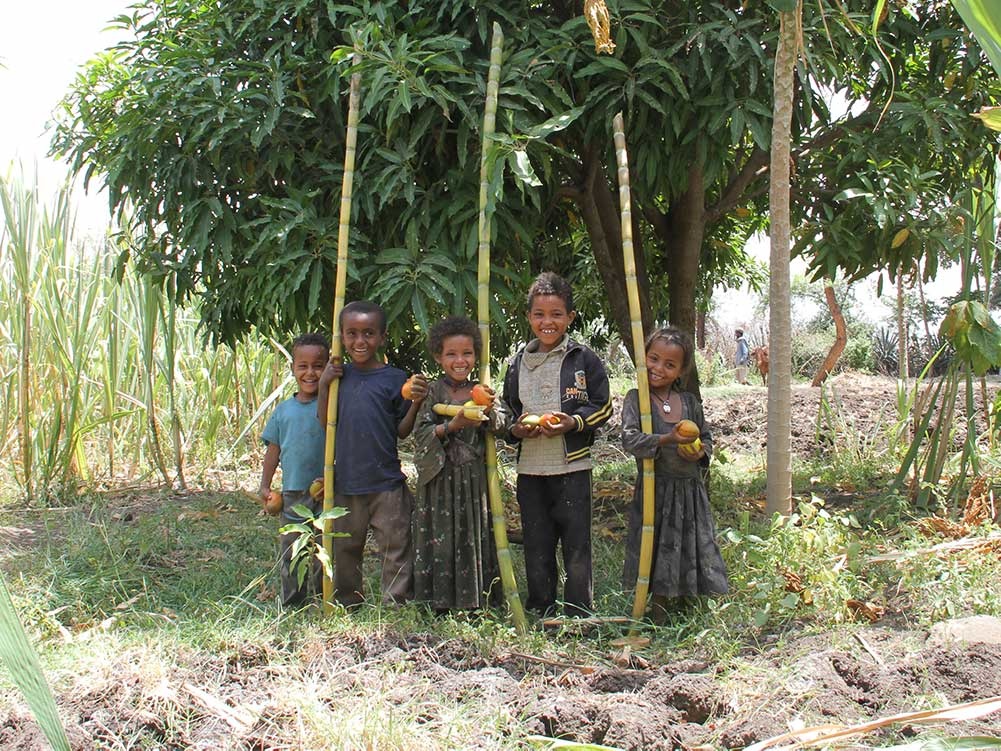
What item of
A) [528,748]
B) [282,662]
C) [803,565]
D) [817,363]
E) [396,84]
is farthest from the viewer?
[817,363]

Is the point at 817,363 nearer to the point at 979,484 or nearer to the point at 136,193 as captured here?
the point at 979,484

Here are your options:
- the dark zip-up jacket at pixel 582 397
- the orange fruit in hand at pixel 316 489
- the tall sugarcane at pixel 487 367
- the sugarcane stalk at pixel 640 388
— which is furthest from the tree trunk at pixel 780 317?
the orange fruit in hand at pixel 316 489

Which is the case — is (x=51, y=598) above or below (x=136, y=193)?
below

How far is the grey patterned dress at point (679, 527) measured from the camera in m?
3.28

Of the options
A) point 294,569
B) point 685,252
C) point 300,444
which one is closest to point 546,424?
point 300,444

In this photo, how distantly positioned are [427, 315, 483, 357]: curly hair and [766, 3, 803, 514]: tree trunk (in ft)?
3.56

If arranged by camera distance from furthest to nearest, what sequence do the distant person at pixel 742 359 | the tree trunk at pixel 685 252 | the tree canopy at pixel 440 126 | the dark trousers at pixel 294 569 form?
1. the distant person at pixel 742 359
2. the tree trunk at pixel 685 252
3. the tree canopy at pixel 440 126
4. the dark trousers at pixel 294 569

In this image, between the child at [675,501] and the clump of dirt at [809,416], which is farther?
the clump of dirt at [809,416]

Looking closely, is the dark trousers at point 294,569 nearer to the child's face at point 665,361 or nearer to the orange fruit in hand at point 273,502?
the orange fruit in hand at point 273,502

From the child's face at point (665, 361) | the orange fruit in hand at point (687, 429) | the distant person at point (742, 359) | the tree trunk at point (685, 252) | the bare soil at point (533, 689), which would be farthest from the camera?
the distant person at point (742, 359)

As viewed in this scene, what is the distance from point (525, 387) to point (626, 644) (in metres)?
0.98

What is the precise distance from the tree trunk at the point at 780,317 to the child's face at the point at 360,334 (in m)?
1.46

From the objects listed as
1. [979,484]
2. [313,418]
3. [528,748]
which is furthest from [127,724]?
[979,484]

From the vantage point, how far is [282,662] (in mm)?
2729
